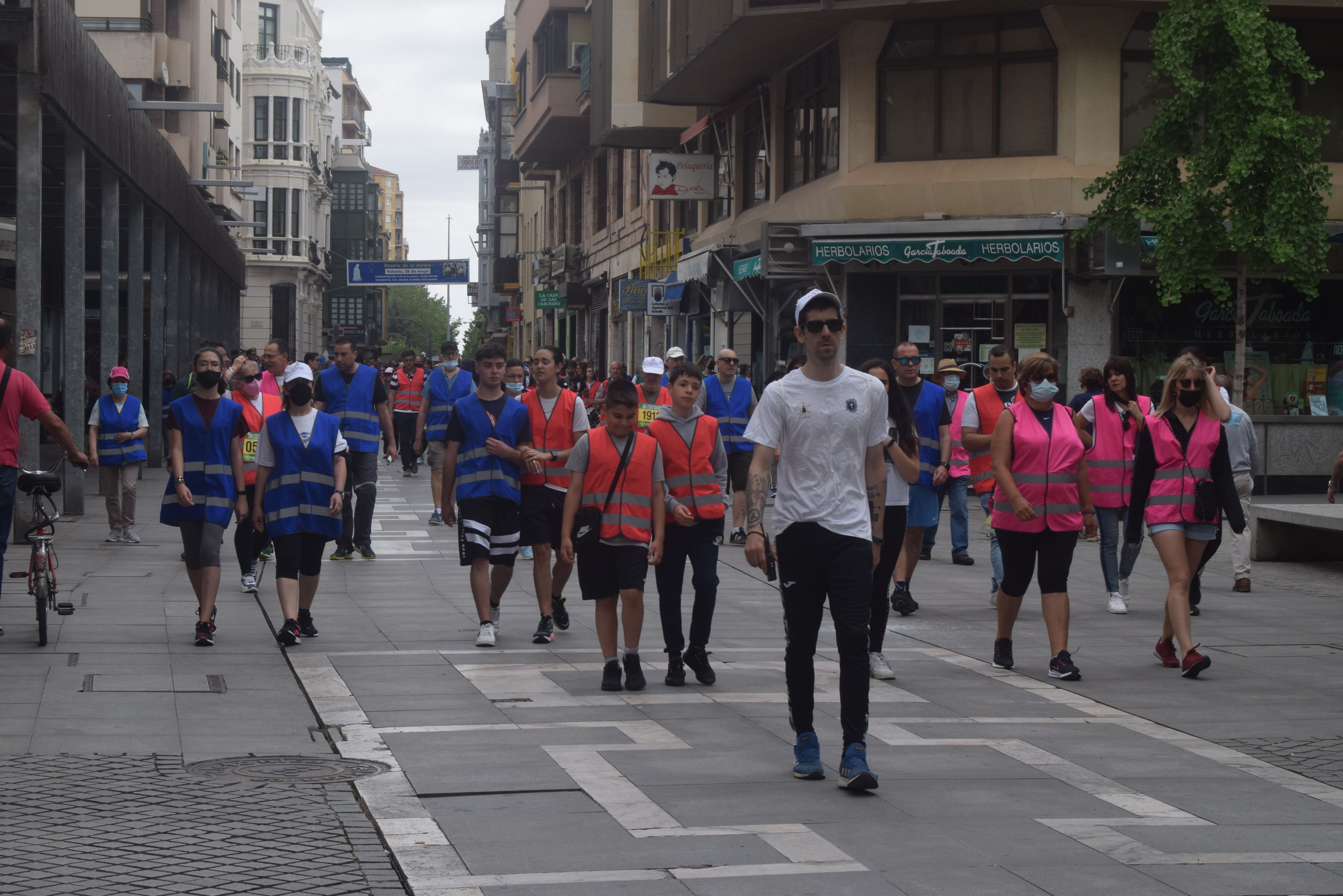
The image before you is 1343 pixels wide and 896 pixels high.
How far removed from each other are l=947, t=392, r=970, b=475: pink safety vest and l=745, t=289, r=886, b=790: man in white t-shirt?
8064mm

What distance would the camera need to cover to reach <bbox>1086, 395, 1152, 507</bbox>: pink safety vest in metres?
11.9

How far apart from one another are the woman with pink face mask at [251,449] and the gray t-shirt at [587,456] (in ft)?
13.1

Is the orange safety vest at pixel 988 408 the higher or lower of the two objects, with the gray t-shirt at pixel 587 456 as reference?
higher

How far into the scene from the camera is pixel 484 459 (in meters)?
10.2

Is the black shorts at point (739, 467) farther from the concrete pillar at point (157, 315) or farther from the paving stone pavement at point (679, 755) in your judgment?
the concrete pillar at point (157, 315)

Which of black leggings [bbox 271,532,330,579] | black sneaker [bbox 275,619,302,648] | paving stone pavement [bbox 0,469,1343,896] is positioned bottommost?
paving stone pavement [bbox 0,469,1343,896]

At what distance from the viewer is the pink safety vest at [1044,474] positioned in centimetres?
919

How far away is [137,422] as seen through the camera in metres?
16.7

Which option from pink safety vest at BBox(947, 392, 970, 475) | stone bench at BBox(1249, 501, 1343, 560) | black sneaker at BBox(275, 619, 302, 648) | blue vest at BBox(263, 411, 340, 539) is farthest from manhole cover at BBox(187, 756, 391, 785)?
stone bench at BBox(1249, 501, 1343, 560)

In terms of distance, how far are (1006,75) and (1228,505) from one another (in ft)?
48.8

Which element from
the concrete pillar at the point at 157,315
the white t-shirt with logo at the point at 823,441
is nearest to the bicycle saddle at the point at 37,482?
the white t-shirt with logo at the point at 823,441

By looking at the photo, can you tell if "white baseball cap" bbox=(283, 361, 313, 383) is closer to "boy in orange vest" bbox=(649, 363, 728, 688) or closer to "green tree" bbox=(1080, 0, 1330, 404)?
"boy in orange vest" bbox=(649, 363, 728, 688)

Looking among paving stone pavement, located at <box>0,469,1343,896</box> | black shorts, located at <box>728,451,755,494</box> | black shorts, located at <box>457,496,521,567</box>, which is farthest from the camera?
black shorts, located at <box>728,451,755,494</box>

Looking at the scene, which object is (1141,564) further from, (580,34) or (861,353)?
(580,34)
